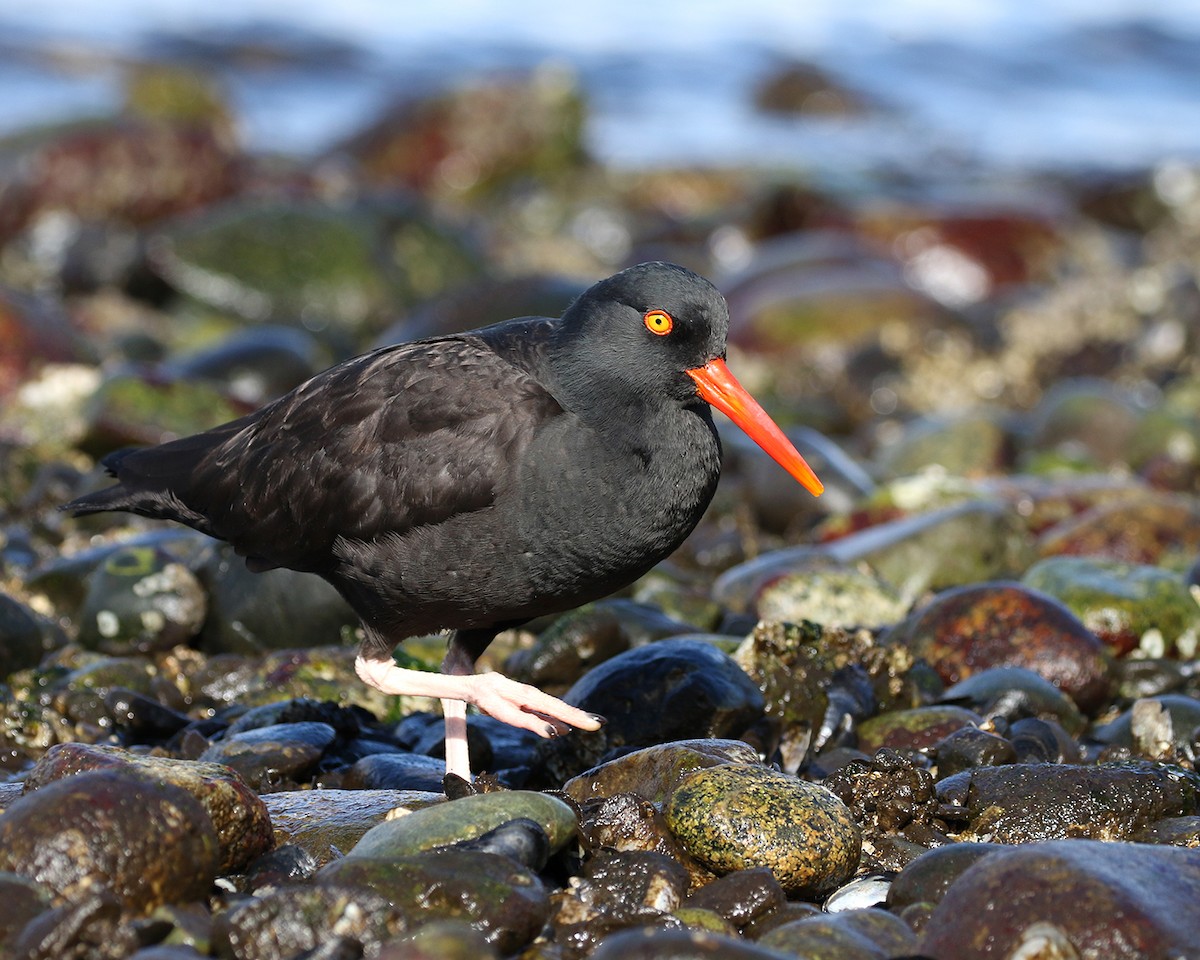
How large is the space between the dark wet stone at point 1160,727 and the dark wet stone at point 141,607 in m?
3.34

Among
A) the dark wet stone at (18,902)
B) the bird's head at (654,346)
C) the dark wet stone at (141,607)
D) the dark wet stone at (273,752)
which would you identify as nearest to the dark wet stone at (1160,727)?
the bird's head at (654,346)

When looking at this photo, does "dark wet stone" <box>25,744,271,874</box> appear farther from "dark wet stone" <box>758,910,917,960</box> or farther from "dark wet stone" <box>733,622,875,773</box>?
"dark wet stone" <box>733,622,875,773</box>

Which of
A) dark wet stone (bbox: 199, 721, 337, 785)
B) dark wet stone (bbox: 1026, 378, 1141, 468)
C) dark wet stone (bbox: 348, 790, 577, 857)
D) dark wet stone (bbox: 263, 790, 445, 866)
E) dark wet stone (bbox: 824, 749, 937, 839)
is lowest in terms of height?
dark wet stone (bbox: 1026, 378, 1141, 468)

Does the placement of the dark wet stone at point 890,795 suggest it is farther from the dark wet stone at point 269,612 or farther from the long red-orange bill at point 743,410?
the dark wet stone at point 269,612

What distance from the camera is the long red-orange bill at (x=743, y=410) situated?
4.09m

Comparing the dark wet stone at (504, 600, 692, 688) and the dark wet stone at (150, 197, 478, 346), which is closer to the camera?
the dark wet stone at (504, 600, 692, 688)

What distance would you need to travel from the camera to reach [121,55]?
22.3 m

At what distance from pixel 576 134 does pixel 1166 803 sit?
14562 millimetres

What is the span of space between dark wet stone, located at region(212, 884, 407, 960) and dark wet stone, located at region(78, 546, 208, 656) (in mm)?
2591

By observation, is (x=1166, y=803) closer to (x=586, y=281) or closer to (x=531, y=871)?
(x=531, y=871)

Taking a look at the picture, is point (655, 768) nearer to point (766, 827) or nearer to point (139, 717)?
point (766, 827)

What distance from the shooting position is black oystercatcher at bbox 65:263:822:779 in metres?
3.95

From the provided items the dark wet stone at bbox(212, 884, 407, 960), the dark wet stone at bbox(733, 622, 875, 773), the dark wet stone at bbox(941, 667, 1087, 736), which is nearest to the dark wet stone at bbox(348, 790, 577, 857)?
the dark wet stone at bbox(212, 884, 407, 960)

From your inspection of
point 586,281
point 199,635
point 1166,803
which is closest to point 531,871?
point 1166,803
